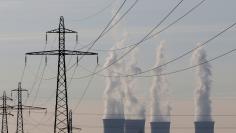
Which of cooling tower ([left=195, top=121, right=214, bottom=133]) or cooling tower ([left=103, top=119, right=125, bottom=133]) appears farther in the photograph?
cooling tower ([left=195, top=121, right=214, bottom=133])

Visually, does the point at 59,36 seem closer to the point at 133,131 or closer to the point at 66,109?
the point at 66,109

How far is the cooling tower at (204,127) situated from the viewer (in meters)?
193

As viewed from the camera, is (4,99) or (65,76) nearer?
(65,76)

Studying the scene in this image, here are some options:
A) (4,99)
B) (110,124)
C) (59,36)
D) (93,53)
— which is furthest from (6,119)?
(110,124)

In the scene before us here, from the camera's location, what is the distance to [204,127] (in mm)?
194875

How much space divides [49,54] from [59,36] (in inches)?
106

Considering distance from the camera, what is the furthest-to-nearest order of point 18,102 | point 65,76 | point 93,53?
point 18,102 < point 65,76 < point 93,53

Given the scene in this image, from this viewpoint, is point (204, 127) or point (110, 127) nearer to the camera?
point (110, 127)

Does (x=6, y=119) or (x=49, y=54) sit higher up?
(x=49, y=54)

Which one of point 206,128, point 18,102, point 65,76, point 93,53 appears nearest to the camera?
point 93,53

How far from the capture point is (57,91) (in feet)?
181

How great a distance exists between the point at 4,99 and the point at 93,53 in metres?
22.2

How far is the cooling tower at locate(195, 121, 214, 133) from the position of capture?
193000 mm

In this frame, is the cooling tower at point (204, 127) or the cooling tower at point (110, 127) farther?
the cooling tower at point (204, 127)
